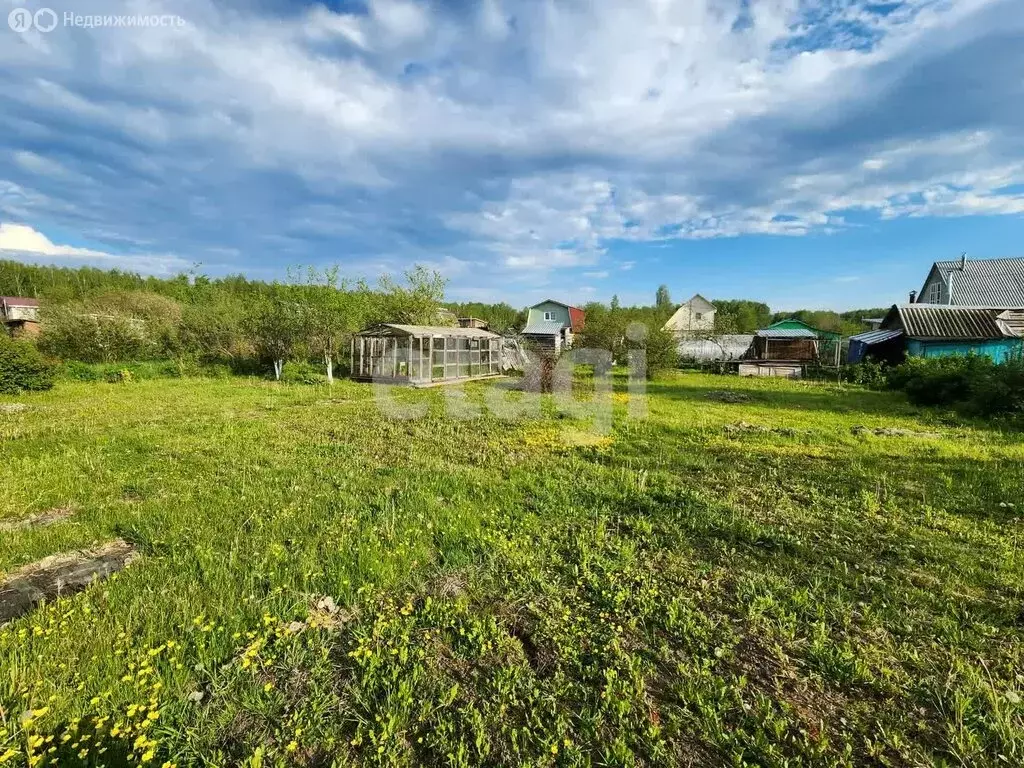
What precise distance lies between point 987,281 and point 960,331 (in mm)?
11257

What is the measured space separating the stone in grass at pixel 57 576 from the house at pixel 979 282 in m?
34.3

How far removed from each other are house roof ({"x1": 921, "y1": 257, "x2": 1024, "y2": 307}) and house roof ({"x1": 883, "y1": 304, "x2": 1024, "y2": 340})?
207 inches

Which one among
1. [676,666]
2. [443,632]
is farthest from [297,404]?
[676,666]

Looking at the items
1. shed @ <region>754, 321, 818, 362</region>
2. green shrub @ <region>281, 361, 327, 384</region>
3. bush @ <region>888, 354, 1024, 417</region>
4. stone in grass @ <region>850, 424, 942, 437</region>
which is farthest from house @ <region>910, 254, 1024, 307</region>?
green shrub @ <region>281, 361, 327, 384</region>

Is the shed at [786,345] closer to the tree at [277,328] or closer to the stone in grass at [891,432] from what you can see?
the stone in grass at [891,432]

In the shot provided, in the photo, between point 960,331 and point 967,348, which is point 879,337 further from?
point 967,348

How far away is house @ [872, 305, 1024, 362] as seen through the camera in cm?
1705

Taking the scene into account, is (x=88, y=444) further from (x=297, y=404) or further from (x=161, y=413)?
(x=297, y=404)

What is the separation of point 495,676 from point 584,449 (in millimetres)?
4763

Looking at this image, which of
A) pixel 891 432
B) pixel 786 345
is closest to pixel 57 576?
pixel 891 432

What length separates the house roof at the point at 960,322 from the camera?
17258 mm

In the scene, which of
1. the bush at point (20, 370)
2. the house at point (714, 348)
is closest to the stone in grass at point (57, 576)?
the bush at point (20, 370)

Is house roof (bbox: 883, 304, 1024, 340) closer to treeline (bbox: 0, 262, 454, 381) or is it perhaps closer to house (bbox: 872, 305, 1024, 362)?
house (bbox: 872, 305, 1024, 362)

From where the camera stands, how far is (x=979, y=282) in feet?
81.1
